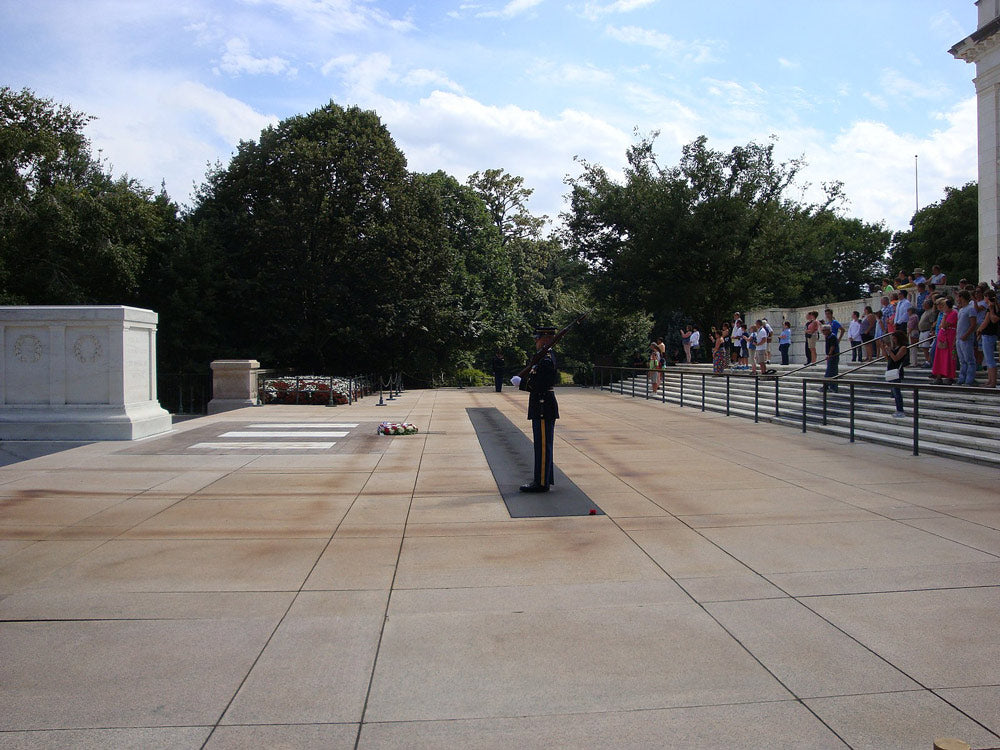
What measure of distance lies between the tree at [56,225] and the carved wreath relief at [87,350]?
56.2 feet

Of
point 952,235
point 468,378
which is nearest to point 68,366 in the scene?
point 468,378

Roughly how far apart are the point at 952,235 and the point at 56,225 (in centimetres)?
4768

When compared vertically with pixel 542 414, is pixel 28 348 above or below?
above

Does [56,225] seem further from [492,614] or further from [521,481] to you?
[492,614]

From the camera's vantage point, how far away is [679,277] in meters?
35.8

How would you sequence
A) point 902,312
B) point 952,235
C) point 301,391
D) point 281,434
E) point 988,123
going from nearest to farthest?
point 281,434 < point 902,312 < point 301,391 < point 988,123 < point 952,235

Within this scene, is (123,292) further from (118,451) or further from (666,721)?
(666,721)

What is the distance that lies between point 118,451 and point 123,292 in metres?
22.7

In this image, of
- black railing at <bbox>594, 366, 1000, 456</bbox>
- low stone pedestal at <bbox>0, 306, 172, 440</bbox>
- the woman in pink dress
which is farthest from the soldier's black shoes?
the woman in pink dress

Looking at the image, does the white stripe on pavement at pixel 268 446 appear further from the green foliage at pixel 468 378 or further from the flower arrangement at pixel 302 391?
the green foliage at pixel 468 378

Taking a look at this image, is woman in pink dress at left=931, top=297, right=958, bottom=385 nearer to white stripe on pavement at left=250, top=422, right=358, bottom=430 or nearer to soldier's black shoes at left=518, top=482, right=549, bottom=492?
soldier's black shoes at left=518, top=482, right=549, bottom=492

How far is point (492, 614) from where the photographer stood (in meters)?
4.54

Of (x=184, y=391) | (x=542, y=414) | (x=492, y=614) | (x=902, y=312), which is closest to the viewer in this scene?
(x=492, y=614)

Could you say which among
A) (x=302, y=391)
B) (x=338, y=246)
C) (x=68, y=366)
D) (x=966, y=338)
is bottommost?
(x=302, y=391)
